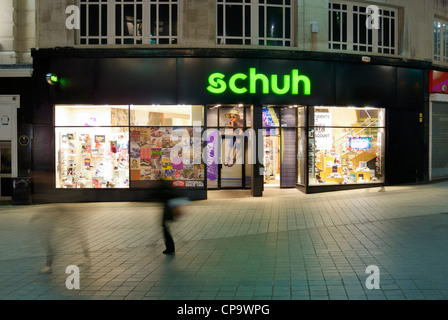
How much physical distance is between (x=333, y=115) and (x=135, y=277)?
457 inches

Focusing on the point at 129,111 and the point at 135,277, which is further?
the point at 129,111

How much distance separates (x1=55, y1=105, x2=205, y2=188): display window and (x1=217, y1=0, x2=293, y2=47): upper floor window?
9.86ft

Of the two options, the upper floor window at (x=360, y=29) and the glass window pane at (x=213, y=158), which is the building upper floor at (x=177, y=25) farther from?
the glass window pane at (x=213, y=158)

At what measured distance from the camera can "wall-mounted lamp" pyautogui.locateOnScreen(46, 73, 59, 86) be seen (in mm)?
14977

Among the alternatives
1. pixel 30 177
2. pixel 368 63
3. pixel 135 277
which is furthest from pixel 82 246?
pixel 368 63

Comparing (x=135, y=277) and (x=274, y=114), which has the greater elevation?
(x=274, y=114)

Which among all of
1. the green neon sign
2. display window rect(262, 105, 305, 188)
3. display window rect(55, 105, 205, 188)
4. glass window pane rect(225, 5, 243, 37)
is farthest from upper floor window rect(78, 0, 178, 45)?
display window rect(262, 105, 305, 188)

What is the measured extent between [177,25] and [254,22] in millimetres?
2719

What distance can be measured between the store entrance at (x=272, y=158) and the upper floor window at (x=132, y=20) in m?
5.31

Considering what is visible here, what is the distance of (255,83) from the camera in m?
15.7
